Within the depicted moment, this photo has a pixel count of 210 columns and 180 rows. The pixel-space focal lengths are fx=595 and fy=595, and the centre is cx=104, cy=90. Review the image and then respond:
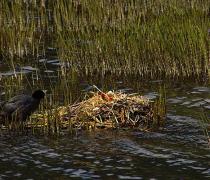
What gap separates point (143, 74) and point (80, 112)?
14.6 feet

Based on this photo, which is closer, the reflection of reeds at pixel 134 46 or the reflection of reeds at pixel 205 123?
the reflection of reeds at pixel 205 123

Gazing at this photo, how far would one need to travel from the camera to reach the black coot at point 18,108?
36.0 feet

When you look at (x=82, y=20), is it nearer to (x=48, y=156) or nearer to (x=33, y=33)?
(x=33, y=33)

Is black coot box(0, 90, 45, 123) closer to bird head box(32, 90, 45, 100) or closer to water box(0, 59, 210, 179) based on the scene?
→ bird head box(32, 90, 45, 100)

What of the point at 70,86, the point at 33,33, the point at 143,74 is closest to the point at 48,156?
the point at 70,86

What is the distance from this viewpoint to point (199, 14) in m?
16.1

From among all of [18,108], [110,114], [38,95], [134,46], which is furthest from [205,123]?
[134,46]

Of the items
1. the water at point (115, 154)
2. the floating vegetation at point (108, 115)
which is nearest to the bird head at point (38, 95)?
the floating vegetation at point (108, 115)

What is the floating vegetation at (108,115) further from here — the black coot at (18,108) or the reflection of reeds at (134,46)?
the reflection of reeds at (134,46)

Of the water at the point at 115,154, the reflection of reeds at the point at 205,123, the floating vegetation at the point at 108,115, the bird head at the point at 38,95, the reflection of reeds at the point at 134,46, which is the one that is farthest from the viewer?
the reflection of reeds at the point at 134,46

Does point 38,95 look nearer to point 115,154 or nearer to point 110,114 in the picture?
point 110,114

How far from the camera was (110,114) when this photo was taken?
11.2 meters

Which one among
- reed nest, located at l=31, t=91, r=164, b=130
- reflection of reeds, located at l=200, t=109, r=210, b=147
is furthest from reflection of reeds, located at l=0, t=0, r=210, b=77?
reed nest, located at l=31, t=91, r=164, b=130

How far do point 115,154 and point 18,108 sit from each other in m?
2.34
